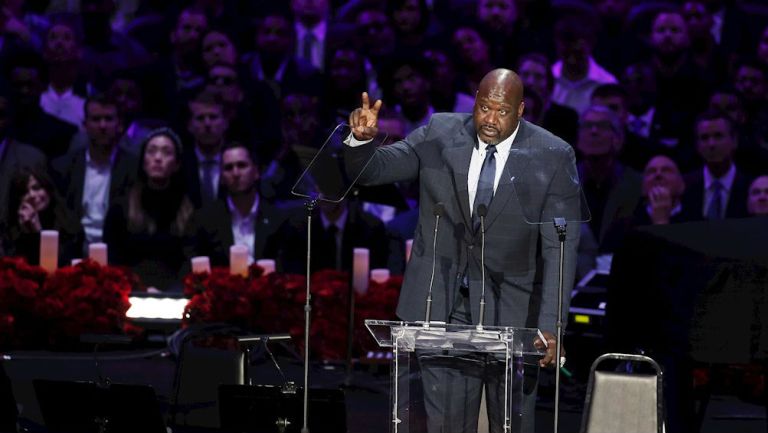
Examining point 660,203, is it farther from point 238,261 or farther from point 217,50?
point 217,50

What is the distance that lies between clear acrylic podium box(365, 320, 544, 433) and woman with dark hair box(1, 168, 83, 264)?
18.1 ft

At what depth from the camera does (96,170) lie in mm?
10516

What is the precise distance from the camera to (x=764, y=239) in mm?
6352

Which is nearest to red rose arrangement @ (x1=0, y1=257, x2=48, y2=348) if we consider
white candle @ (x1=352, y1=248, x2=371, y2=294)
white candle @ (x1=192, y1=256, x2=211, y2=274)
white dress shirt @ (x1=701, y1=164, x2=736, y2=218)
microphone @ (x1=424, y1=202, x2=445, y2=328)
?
white candle @ (x1=192, y1=256, x2=211, y2=274)

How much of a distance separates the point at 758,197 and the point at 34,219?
5060mm

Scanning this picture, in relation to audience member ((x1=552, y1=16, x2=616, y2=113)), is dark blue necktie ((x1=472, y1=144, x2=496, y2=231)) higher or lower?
lower

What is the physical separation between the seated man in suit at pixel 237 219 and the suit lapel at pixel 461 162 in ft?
15.8

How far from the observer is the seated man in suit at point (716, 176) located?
33.5 feet

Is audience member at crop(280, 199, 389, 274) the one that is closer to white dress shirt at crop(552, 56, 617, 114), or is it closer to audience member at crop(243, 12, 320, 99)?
audience member at crop(243, 12, 320, 99)

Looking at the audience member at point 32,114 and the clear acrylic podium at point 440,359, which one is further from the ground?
the audience member at point 32,114

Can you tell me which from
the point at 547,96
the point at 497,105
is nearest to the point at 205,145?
the point at 547,96

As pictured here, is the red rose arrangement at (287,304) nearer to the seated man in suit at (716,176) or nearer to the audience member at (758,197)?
the seated man in suit at (716,176)

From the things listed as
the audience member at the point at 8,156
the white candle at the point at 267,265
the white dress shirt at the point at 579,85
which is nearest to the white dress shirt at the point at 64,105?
the audience member at the point at 8,156

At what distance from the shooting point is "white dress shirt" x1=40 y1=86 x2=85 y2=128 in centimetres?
1087
